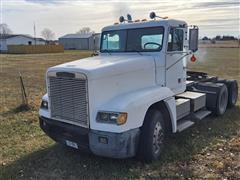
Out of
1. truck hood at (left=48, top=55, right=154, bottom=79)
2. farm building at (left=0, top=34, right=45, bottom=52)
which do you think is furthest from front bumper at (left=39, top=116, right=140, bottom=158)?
farm building at (left=0, top=34, right=45, bottom=52)

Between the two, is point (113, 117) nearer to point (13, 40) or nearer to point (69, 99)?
point (69, 99)

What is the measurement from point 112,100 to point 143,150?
3.32 feet

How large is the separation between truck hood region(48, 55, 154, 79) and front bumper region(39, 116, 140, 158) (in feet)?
2.96

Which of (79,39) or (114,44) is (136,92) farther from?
(79,39)

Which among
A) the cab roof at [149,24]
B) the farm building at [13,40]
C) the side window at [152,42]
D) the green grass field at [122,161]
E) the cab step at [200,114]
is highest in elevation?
the farm building at [13,40]

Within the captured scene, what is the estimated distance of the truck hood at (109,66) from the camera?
4.87 metres

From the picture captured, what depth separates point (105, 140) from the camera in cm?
475

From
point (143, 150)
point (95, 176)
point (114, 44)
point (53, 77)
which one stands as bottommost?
point (95, 176)

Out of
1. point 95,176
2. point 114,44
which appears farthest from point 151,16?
point 95,176

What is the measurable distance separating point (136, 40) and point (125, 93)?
1.57 metres

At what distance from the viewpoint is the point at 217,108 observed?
28.2 ft

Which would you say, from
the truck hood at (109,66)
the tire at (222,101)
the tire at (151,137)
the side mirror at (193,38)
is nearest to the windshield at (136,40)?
the truck hood at (109,66)

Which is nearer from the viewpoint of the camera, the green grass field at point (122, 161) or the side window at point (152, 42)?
the green grass field at point (122, 161)

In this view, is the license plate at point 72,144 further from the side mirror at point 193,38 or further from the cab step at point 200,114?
the cab step at point 200,114
